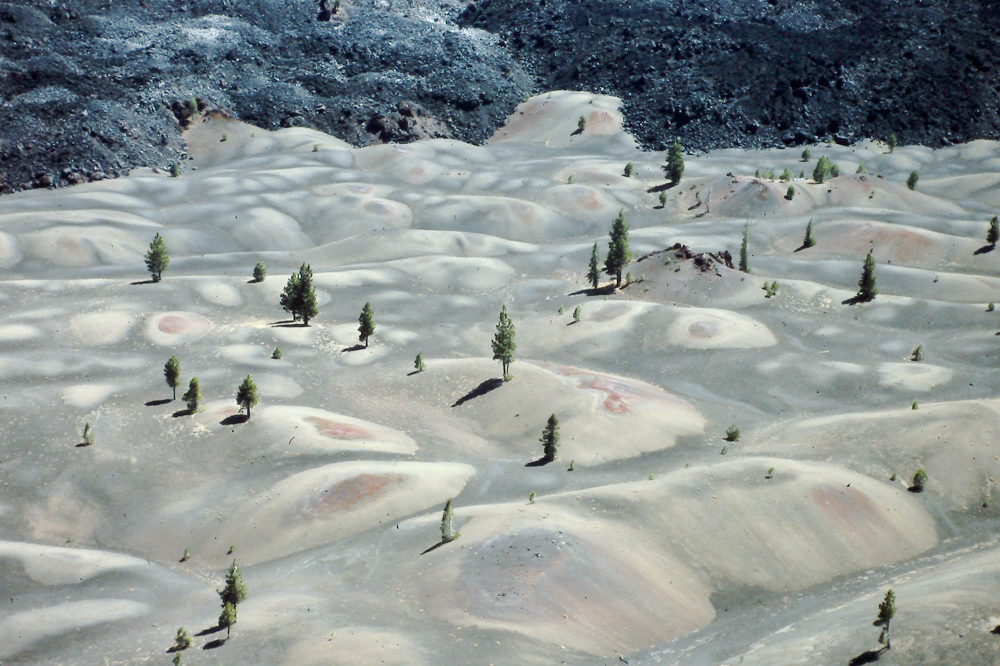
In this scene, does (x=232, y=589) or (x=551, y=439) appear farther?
(x=551, y=439)

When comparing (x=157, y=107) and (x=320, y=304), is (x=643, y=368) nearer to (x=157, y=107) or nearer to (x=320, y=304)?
(x=320, y=304)

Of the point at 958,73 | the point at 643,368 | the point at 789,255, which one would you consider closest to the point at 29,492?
the point at 643,368

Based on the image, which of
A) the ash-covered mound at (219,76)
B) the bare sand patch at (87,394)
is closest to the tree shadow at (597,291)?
the bare sand patch at (87,394)

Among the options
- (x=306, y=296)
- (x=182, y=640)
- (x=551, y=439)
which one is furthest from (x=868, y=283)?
(x=182, y=640)

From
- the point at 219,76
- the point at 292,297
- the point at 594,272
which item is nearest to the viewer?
the point at 292,297

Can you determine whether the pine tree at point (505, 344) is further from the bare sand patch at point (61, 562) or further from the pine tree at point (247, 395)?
the bare sand patch at point (61, 562)

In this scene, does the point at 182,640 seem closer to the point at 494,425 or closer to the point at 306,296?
the point at 494,425
